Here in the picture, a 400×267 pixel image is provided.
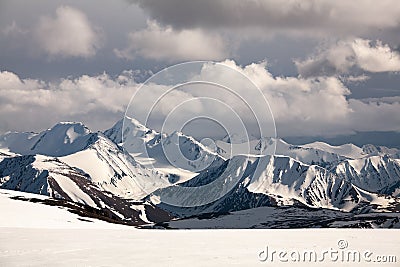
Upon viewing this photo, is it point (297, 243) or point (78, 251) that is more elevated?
point (297, 243)

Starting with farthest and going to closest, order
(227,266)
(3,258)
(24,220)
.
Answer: (24,220) → (3,258) → (227,266)

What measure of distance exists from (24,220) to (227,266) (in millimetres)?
70716

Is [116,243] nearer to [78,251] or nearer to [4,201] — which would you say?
[78,251]

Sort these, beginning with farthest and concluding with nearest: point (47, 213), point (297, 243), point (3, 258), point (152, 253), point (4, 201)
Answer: point (4, 201) < point (47, 213) < point (297, 243) < point (152, 253) < point (3, 258)

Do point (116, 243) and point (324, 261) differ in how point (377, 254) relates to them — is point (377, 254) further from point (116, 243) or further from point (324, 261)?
point (116, 243)

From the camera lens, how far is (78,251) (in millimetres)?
48906

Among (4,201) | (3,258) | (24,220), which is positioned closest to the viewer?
(3,258)

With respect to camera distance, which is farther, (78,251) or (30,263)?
(78,251)

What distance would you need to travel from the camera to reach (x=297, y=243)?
54812 mm

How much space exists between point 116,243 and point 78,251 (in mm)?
8918

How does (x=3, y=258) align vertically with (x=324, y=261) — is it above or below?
below

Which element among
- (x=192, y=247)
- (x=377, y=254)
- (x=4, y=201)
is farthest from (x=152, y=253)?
(x=4, y=201)

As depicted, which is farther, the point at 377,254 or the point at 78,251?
the point at 78,251

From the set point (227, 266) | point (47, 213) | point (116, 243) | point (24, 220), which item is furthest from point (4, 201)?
point (227, 266)
